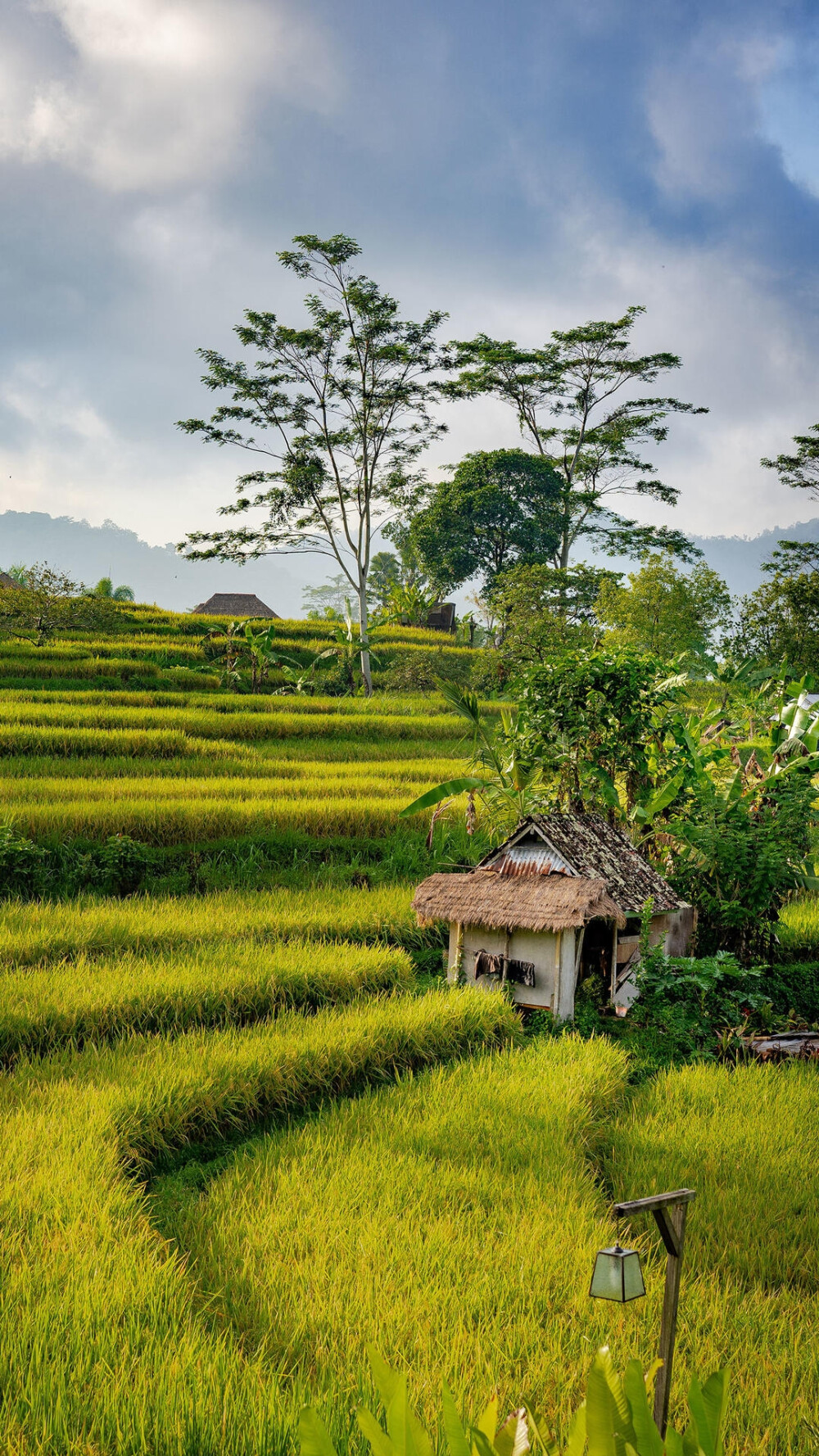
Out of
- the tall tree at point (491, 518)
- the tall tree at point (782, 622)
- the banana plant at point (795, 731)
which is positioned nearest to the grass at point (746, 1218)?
the banana plant at point (795, 731)

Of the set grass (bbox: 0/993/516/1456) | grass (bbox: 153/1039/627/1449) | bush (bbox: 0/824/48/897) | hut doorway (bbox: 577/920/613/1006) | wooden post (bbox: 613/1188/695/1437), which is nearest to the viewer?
wooden post (bbox: 613/1188/695/1437)

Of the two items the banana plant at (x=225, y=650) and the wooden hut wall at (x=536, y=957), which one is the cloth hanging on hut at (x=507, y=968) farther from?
the banana plant at (x=225, y=650)

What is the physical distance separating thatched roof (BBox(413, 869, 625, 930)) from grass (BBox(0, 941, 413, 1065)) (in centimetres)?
64

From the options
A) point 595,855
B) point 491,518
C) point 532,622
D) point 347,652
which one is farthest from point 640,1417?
point 491,518

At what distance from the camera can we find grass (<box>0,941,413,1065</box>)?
19.5ft

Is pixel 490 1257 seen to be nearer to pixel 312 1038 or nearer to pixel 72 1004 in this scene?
pixel 312 1038

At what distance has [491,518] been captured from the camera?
116ft

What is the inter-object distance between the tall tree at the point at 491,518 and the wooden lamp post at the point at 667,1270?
32907mm

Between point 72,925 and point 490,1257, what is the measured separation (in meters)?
4.79

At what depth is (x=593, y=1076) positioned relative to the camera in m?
5.86

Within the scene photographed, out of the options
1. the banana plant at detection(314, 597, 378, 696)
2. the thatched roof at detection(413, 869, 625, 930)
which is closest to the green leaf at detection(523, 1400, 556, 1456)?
the thatched roof at detection(413, 869, 625, 930)

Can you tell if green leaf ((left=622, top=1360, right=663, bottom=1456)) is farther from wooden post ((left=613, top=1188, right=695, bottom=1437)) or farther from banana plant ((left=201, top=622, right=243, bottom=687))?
banana plant ((left=201, top=622, right=243, bottom=687))

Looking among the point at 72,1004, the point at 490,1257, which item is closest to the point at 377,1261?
the point at 490,1257

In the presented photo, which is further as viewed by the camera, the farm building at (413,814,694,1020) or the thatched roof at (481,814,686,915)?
the thatched roof at (481,814,686,915)
